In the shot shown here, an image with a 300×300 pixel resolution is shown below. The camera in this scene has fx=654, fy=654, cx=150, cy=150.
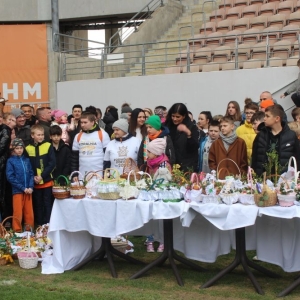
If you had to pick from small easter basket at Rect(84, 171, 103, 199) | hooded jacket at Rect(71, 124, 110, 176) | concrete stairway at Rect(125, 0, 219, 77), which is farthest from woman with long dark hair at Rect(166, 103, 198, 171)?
concrete stairway at Rect(125, 0, 219, 77)

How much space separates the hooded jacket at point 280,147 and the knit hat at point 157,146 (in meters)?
1.05

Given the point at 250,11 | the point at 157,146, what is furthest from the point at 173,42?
the point at 157,146

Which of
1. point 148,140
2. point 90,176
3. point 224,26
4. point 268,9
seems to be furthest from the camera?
point 268,9

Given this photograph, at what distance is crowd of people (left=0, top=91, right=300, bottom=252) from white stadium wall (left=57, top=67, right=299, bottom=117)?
412cm

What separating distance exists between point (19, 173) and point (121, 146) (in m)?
1.61

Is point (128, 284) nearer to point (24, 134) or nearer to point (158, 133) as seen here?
point (158, 133)

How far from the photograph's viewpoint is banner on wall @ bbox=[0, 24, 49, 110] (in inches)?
714

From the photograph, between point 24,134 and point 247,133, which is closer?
point 247,133

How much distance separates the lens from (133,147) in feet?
25.3

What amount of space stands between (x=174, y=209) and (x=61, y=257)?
140 centimetres

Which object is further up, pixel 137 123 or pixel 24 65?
pixel 24 65

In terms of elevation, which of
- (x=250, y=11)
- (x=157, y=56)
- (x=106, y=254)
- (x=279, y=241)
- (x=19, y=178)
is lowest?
(x=106, y=254)

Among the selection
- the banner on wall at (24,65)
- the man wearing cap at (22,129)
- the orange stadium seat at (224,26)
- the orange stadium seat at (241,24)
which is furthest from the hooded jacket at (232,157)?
the banner on wall at (24,65)

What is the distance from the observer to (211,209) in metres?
5.93
